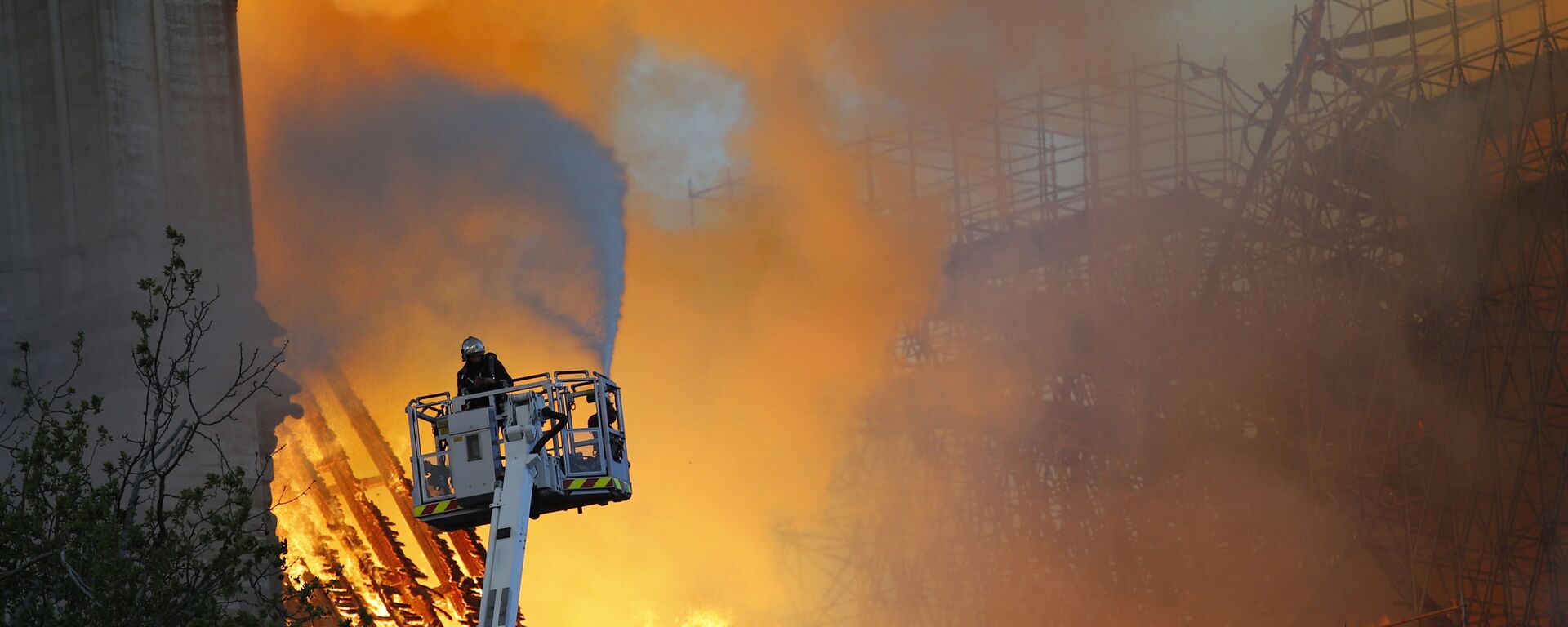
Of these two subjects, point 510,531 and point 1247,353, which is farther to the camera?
point 1247,353

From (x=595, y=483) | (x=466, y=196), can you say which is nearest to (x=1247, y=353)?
(x=466, y=196)

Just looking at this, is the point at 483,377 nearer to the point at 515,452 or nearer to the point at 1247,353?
the point at 515,452

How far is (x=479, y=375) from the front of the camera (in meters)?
14.0

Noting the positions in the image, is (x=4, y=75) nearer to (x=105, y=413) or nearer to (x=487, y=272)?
(x=105, y=413)

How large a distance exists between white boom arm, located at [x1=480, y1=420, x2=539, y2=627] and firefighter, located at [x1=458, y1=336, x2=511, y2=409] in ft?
1.87

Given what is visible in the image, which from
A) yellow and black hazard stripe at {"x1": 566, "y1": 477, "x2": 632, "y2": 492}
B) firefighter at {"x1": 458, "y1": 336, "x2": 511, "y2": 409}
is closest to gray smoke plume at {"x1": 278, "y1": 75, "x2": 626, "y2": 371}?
yellow and black hazard stripe at {"x1": 566, "y1": 477, "x2": 632, "y2": 492}

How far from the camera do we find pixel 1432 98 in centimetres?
2825

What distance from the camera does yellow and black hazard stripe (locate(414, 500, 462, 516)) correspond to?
13805 millimetres

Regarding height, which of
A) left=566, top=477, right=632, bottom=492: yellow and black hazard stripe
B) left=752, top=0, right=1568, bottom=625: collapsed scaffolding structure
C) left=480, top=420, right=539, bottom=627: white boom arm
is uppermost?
left=752, top=0, right=1568, bottom=625: collapsed scaffolding structure

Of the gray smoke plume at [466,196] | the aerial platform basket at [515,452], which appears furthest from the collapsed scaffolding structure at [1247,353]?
the aerial platform basket at [515,452]

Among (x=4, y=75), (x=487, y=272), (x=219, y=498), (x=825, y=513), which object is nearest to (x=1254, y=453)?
(x=825, y=513)

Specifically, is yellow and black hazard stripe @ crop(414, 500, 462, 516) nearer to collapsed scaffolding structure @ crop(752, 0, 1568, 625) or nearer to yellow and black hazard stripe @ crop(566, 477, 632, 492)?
yellow and black hazard stripe @ crop(566, 477, 632, 492)

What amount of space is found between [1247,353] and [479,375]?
1931cm

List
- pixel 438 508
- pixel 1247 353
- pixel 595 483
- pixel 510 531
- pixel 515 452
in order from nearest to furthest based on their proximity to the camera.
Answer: pixel 510 531 → pixel 515 452 → pixel 438 508 → pixel 595 483 → pixel 1247 353
